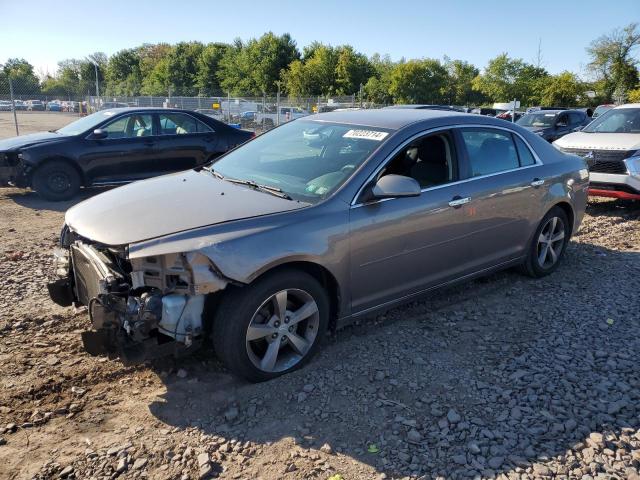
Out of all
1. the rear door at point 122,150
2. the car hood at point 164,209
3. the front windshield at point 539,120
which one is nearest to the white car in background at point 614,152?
the front windshield at point 539,120

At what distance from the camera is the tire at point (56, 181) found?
29.3 feet

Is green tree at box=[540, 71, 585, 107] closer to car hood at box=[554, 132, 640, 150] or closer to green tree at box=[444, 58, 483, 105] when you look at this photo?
green tree at box=[444, 58, 483, 105]

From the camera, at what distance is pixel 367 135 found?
13.6ft

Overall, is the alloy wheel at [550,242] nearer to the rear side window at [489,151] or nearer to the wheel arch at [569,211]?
the wheel arch at [569,211]

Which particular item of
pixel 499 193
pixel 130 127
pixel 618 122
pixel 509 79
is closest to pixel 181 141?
pixel 130 127

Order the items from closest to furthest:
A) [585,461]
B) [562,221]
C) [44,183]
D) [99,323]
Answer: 1. [585,461]
2. [99,323]
3. [562,221]
4. [44,183]

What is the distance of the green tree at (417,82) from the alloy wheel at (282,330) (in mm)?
44569

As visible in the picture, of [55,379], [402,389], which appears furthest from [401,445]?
[55,379]

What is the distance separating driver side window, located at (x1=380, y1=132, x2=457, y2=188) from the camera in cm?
425

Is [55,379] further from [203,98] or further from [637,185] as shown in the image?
[203,98]

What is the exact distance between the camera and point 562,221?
18.4 feet

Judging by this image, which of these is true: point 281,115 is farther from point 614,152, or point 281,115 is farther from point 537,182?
point 537,182

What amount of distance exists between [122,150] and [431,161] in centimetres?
665

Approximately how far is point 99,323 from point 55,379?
0.78m
